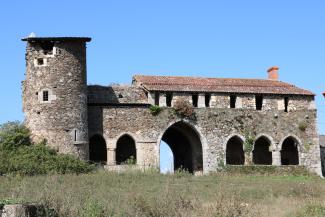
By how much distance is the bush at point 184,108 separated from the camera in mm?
39938

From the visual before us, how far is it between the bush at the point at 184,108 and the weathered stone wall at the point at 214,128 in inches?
14.5

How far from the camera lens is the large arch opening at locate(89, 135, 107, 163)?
132ft

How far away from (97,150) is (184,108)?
21.4ft

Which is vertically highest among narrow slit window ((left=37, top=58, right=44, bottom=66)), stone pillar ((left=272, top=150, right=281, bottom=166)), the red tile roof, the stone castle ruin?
narrow slit window ((left=37, top=58, right=44, bottom=66))

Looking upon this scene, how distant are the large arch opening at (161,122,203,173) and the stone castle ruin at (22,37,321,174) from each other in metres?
0.08

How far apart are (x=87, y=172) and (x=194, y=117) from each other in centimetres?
931

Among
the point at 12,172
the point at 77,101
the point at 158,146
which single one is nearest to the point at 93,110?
the point at 77,101

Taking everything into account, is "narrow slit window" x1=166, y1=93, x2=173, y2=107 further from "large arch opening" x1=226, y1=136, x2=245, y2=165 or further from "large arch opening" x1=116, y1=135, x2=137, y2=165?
"large arch opening" x1=226, y1=136, x2=245, y2=165

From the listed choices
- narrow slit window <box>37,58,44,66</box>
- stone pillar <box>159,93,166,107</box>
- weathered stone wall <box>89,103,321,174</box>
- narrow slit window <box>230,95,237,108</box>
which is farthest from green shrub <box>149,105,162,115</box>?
narrow slit window <box>37,58,44,66</box>

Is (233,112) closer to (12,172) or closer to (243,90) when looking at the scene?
(243,90)

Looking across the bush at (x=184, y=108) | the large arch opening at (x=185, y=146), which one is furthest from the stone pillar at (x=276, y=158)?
the bush at (x=184, y=108)

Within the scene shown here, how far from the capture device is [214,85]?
4250 centimetres

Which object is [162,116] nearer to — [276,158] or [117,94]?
[117,94]

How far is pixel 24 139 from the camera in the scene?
35781 millimetres
